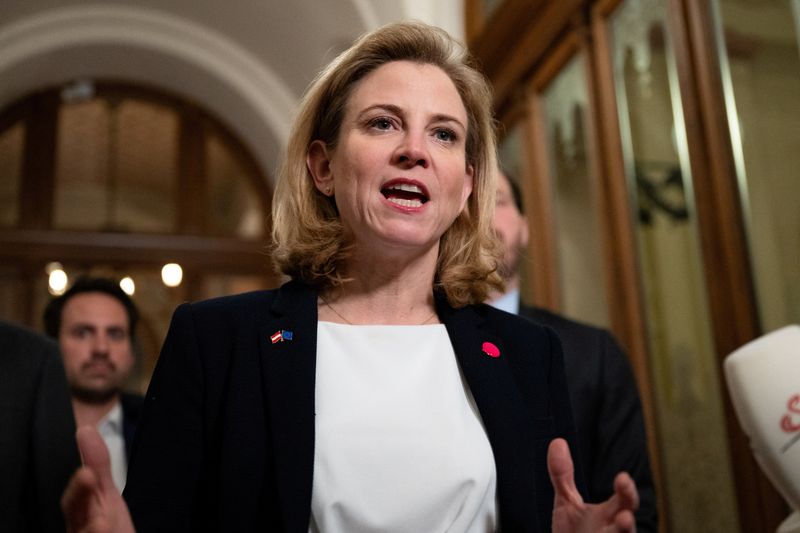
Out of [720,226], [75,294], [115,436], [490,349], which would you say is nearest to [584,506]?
[490,349]

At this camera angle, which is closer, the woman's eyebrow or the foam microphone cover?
the woman's eyebrow

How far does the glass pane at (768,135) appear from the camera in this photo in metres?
2.67

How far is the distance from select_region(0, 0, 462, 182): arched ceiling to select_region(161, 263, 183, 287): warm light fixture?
1400mm

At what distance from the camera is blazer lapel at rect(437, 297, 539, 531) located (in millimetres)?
1397

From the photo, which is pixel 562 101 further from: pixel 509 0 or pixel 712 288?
pixel 712 288

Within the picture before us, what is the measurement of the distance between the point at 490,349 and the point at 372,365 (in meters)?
0.23

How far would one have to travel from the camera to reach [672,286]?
342cm

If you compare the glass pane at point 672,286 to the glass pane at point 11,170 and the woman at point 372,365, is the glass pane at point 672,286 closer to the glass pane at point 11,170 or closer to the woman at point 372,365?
the woman at point 372,365

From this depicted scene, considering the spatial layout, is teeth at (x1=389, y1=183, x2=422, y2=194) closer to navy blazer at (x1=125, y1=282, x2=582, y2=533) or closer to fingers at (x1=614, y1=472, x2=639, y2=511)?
navy blazer at (x1=125, y1=282, x2=582, y2=533)

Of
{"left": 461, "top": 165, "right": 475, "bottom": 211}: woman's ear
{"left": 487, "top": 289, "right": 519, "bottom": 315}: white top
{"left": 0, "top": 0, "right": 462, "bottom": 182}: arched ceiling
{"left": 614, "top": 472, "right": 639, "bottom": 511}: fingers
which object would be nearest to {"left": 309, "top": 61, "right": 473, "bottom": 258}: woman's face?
{"left": 461, "top": 165, "right": 475, "bottom": 211}: woman's ear

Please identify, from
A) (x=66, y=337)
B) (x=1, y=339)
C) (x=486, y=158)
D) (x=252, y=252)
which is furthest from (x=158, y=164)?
(x=486, y=158)

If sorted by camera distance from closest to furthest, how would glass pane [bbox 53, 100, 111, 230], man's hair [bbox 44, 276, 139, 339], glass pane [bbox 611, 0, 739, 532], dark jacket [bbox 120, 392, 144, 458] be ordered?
glass pane [bbox 611, 0, 739, 532] → dark jacket [bbox 120, 392, 144, 458] → man's hair [bbox 44, 276, 139, 339] → glass pane [bbox 53, 100, 111, 230]

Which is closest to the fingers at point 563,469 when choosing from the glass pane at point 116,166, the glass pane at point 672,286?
the glass pane at point 672,286

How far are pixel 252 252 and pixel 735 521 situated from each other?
654 cm
